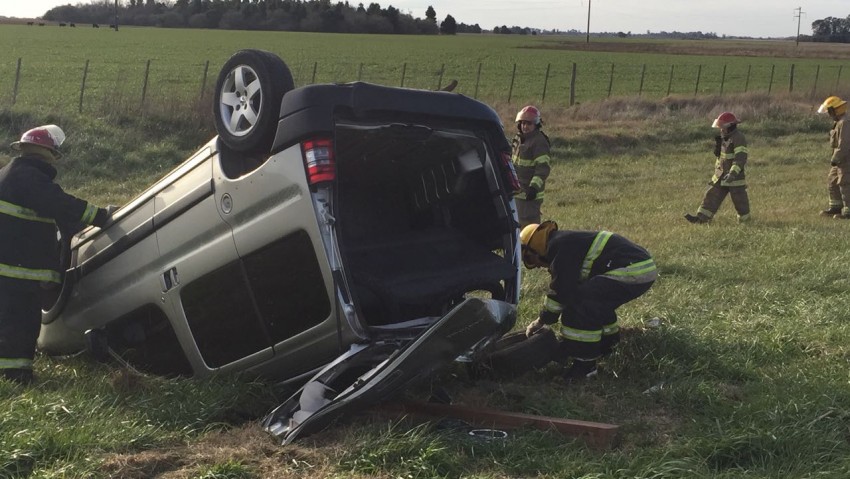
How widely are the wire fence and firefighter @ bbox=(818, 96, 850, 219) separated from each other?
12.1m

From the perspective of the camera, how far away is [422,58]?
4791 cm

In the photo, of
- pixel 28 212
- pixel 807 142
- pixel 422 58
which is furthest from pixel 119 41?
pixel 28 212

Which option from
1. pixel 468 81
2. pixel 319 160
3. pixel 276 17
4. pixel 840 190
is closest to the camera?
pixel 319 160

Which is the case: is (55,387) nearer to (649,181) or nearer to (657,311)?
(657,311)

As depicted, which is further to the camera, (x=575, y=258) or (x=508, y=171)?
(x=575, y=258)

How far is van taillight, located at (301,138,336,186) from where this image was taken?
3.79 metres

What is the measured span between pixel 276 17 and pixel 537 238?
73.7m

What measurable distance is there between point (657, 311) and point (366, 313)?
275 cm

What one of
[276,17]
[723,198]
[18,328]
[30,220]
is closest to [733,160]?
[723,198]

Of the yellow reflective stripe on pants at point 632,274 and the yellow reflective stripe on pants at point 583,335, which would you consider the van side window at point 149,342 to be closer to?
the yellow reflective stripe on pants at point 583,335

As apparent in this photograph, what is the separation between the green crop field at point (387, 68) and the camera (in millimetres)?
24469

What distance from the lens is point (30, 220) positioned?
17.1ft

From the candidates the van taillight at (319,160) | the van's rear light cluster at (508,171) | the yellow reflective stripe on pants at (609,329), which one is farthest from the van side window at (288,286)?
the yellow reflective stripe on pants at (609,329)

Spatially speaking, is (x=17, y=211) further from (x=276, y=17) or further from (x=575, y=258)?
(x=276, y=17)
